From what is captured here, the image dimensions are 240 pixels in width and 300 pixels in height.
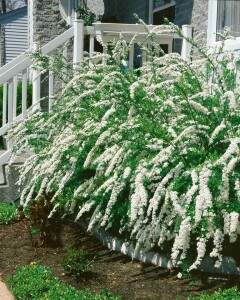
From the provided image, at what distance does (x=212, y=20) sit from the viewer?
709cm

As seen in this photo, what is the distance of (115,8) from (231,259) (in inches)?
339

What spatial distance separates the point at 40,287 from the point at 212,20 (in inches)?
176

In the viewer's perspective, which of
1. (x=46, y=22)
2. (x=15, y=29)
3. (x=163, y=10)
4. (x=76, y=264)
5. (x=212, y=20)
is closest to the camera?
(x=76, y=264)

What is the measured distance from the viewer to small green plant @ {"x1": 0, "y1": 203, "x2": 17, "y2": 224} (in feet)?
18.7

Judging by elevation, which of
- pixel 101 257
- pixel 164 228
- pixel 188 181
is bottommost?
pixel 101 257

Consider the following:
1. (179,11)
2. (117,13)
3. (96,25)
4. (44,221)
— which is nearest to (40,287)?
(44,221)

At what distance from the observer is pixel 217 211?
376 centimetres

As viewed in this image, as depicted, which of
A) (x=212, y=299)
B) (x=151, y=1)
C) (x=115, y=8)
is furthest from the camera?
(x=115, y=8)

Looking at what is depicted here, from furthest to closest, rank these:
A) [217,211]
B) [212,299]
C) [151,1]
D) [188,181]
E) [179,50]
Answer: [151,1] < [179,50] < [188,181] < [217,211] < [212,299]

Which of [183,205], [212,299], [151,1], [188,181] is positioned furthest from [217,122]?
[151,1]

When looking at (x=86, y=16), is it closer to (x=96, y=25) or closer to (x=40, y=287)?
(x=96, y=25)

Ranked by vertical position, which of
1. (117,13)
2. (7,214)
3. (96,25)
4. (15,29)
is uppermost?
Answer: (117,13)

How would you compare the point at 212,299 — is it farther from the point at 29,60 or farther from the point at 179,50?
the point at 179,50

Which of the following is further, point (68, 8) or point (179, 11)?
point (68, 8)
